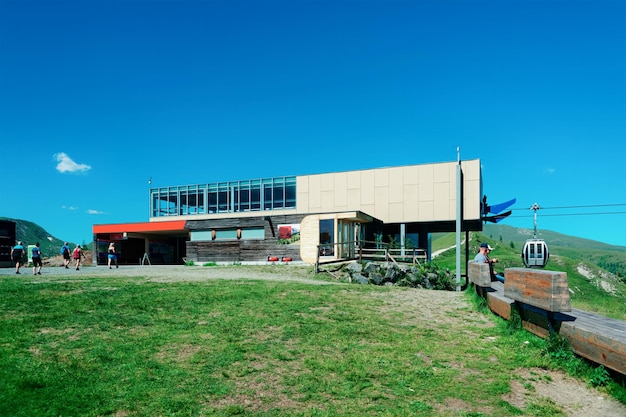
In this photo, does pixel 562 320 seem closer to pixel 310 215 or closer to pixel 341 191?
pixel 310 215

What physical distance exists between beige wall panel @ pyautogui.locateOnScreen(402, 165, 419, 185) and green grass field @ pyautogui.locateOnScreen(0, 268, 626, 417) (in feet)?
91.6

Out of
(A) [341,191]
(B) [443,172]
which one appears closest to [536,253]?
(B) [443,172]

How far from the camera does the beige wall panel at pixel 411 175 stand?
1438 inches

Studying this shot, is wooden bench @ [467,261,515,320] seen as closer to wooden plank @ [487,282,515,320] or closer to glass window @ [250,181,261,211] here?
wooden plank @ [487,282,515,320]

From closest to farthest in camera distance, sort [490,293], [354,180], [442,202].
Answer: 1. [490,293]
2. [442,202]
3. [354,180]

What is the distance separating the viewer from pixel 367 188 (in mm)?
38406

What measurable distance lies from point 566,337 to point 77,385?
6.23 meters

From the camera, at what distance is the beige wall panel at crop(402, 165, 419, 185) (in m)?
36.5

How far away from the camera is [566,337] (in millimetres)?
5723

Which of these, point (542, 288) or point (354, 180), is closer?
point (542, 288)

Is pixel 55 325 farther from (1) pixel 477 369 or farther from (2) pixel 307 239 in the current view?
(2) pixel 307 239

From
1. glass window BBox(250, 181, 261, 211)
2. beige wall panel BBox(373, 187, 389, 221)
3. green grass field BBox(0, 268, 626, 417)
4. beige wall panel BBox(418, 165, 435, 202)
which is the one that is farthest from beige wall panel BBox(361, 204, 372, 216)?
green grass field BBox(0, 268, 626, 417)

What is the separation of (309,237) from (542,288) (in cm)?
2738

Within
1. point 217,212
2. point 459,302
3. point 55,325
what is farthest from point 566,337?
point 217,212
